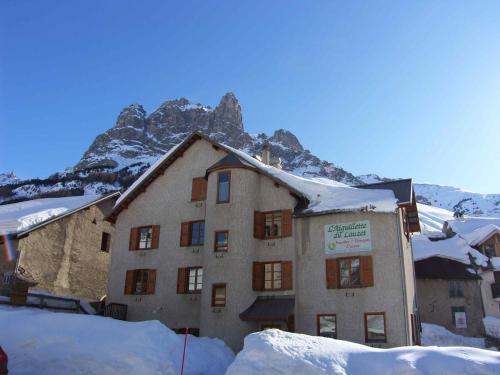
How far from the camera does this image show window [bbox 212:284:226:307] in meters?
23.4

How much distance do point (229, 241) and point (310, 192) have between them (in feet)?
16.9

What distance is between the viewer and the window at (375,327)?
20831 millimetres

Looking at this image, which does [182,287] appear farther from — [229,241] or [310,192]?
[310,192]

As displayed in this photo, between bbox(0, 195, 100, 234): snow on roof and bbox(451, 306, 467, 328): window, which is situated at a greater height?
bbox(0, 195, 100, 234): snow on roof

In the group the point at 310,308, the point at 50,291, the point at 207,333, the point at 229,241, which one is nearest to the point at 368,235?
the point at 310,308

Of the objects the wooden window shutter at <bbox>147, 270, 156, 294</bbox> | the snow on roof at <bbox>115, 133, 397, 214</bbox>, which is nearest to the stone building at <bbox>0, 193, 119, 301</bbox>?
the wooden window shutter at <bbox>147, 270, 156, 294</bbox>

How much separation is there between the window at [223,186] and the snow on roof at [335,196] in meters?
1.60

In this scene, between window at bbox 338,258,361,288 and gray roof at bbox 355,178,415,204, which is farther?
gray roof at bbox 355,178,415,204

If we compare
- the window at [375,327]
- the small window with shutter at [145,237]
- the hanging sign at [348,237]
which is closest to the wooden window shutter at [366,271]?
the hanging sign at [348,237]

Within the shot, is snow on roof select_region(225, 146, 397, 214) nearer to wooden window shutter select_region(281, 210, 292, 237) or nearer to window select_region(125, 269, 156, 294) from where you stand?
wooden window shutter select_region(281, 210, 292, 237)

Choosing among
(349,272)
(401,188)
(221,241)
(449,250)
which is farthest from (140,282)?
(449,250)

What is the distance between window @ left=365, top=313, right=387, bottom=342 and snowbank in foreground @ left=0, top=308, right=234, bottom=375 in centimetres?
645

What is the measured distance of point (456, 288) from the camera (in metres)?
39.1

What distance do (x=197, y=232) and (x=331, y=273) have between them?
7.98 m
